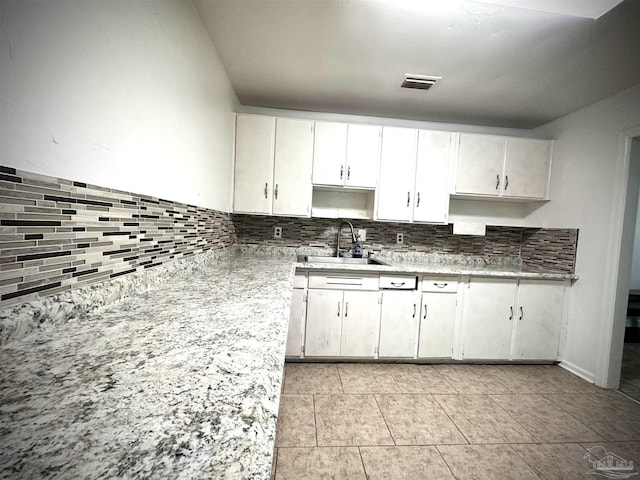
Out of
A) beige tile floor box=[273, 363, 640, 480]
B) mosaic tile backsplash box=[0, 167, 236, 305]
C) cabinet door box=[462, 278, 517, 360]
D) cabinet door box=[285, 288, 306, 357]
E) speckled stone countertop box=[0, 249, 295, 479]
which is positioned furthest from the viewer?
cabinet door box=[462, 278, 517, 360]

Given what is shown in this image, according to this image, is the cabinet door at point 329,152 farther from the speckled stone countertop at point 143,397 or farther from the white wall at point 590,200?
the white wall at point 590,200

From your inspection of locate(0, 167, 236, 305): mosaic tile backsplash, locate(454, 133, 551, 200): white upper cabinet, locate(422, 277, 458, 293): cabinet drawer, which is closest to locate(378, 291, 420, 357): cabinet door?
locate(422, 277, 458, 293): cabinet drawer

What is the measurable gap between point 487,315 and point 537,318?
49cm

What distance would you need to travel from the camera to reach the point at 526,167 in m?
2.70

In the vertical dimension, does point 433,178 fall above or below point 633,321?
above

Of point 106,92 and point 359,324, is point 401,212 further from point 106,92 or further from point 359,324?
point 106,92

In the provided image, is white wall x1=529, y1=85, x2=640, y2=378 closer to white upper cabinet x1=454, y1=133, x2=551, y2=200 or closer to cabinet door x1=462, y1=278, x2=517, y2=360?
white upper cabinet x1=454, y1=133, x2=551, y2=200

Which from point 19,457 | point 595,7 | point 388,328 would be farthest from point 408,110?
point 19,457

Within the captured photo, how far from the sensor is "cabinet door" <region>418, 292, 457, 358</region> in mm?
2451

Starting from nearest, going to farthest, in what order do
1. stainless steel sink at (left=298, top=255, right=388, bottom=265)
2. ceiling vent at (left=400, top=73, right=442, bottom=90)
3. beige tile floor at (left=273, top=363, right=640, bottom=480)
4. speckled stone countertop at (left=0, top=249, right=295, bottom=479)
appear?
speckled stone countertop at (left=0, top=249, right=295, bottom=479) → beige tile floor at (left=273, top=363, right=640, bottom=480) → ceiling vent at (left=400, top=73, right=442, bottom=90) → stainless steel sink at (left=298, top=255, right=388, bottom=265)

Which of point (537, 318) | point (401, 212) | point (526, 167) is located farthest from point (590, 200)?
point (401, 212)

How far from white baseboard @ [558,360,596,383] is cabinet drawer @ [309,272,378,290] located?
1.94 metres

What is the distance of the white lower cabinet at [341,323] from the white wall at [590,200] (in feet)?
6.01

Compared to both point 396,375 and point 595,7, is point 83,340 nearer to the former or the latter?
point 396,375
